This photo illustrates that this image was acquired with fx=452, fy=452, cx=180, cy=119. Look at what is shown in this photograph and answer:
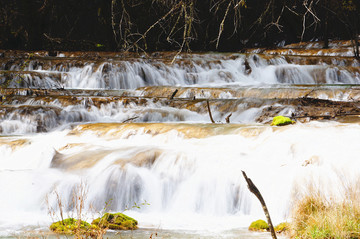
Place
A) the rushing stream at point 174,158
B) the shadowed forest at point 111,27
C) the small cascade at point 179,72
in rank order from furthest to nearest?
the shadowed forest at point 111,27
the small cascade at point 179,72
the rushing stream at point 174,158

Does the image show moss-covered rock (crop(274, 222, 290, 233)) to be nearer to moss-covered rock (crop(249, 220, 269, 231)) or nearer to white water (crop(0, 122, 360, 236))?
moss-covered rock (crop(249, 220, 269, 231))

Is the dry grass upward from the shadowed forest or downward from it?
downward

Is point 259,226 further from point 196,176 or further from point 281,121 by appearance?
point 281,121

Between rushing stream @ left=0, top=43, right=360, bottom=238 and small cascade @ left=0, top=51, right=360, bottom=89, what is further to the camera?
small cascade @ left=0, top=51, right=360, bottom=89

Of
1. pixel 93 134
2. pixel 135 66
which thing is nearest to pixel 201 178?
pixel 93 134

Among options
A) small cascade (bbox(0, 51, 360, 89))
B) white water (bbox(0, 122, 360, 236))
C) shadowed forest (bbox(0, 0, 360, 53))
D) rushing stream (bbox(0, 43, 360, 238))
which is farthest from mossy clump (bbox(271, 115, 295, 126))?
shadowed forest (bbox(0, 0, 360, 53))

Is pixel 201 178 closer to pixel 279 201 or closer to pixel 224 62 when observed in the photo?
pixel 279 201

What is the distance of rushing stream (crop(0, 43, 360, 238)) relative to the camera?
5.24 metres

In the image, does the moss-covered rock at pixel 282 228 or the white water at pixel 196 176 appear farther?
the white water at pixel 196 176

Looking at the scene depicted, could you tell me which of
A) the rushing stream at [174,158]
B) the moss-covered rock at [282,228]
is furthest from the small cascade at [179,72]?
the moss-covered rock at [282,228]

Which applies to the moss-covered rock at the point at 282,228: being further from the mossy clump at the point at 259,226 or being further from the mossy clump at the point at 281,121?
the mossy clump at the point at 281,121

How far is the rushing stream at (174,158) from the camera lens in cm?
524

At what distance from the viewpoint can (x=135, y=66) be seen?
16375 mm

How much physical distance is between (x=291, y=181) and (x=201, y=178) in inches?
46.1
